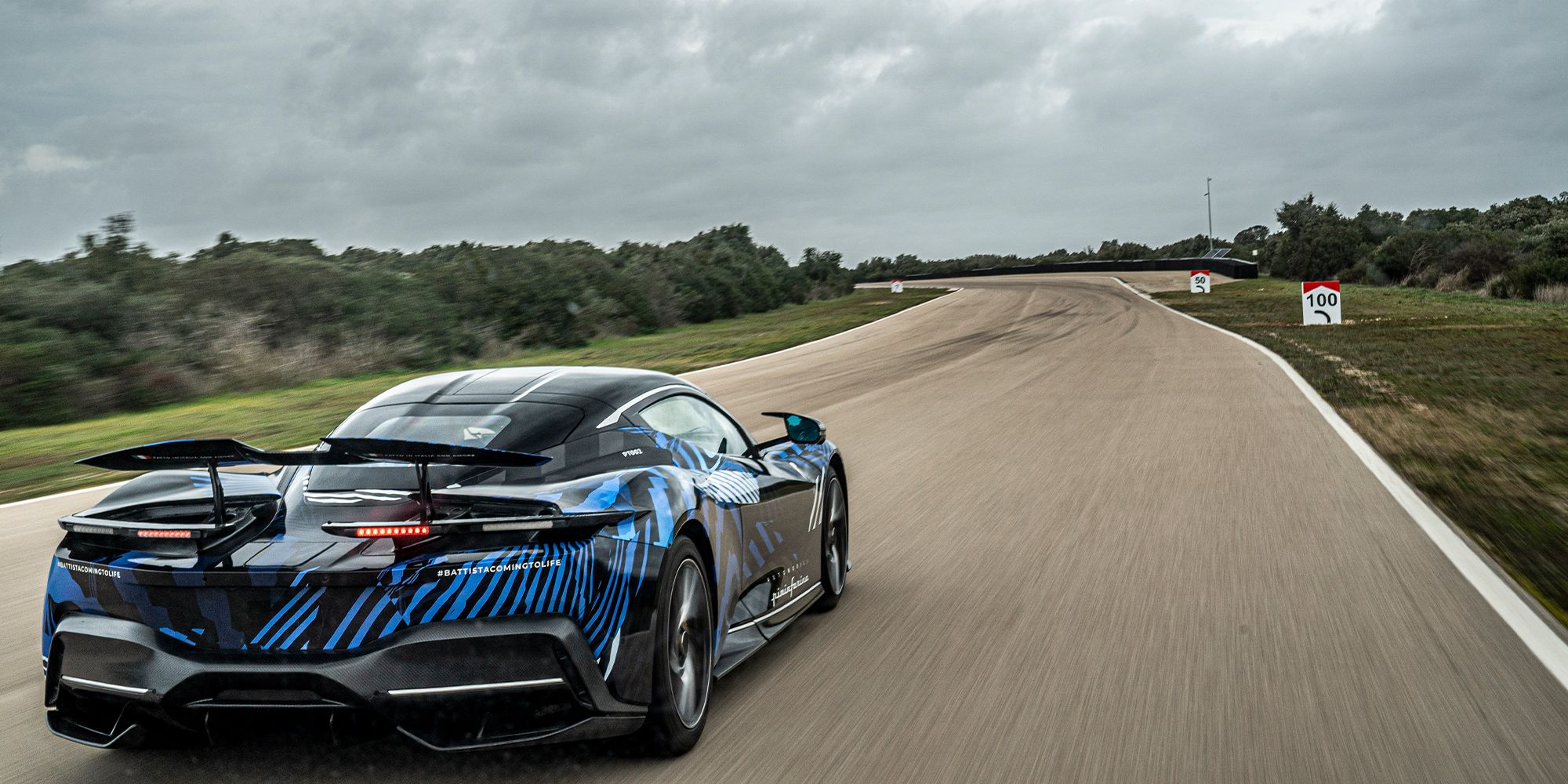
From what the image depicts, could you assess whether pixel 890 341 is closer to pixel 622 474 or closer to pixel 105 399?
pixel 105 399

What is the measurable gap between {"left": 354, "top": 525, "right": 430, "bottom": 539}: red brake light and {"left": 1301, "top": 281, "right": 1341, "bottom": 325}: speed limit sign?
3049cm

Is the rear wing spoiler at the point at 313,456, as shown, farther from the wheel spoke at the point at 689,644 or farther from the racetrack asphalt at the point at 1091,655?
the racetrack asphalt at the point at 1091,655

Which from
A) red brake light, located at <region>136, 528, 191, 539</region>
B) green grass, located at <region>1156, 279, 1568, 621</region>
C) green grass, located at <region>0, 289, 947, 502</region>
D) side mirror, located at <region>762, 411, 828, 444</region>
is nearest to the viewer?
red brake light, located at <region>136, 528, 191, 539</region>

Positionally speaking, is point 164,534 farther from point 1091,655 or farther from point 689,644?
point 1091,655

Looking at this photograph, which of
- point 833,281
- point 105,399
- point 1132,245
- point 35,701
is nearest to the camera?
point 35,701

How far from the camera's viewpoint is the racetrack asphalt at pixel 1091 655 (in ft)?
13.4

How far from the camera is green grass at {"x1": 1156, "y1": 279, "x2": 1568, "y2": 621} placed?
26.3 feet

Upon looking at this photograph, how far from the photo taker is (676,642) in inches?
165

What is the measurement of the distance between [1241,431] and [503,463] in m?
10.4

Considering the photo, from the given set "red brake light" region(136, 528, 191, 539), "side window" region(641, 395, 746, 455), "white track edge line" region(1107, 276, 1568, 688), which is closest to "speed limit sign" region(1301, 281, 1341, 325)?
"white track edge line" region(1107, 276, 1568, 688)

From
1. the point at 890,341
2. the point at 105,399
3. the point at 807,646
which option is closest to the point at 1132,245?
the point at 890,341

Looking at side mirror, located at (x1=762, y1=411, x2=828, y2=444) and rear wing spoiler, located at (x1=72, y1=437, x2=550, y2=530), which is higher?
rear wing spoiler, located at (x1=72, y1=437, x2=550, y2=530)

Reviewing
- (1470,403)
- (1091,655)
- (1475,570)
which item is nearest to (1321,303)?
(1470,403)

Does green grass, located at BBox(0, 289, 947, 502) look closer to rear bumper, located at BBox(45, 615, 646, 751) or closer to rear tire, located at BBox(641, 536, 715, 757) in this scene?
rear bumper, located at BBox(45, 615, 646, 751)
